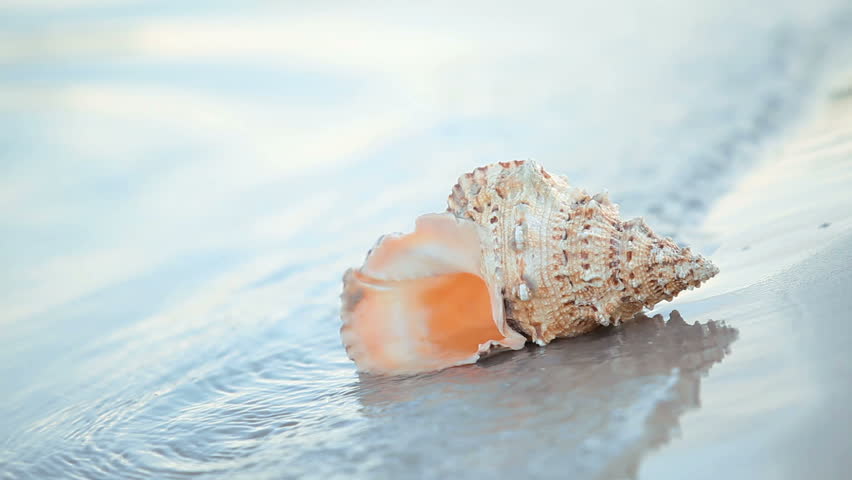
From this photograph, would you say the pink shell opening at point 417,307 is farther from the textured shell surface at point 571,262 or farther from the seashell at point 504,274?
the textured shell surface at point 571,262

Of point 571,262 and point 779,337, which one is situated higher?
point 571,262

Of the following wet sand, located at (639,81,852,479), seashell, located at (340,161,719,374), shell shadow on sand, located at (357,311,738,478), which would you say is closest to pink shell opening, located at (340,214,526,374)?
seashell, located at (340,161,719,374)

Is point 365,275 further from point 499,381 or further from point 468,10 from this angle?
point 468,10

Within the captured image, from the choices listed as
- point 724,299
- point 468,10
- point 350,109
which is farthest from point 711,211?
point 468,10

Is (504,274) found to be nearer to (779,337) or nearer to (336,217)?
(779,337)

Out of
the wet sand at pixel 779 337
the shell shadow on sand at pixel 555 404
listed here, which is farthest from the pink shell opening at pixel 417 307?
the wet sand at pixel 779 337

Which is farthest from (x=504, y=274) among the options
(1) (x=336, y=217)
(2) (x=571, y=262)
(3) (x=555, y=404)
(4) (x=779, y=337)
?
(1) (x=336, y=217)

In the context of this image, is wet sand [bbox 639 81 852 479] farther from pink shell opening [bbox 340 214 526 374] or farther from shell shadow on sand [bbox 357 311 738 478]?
pink shell opening [bbox 340 214 526 374]
